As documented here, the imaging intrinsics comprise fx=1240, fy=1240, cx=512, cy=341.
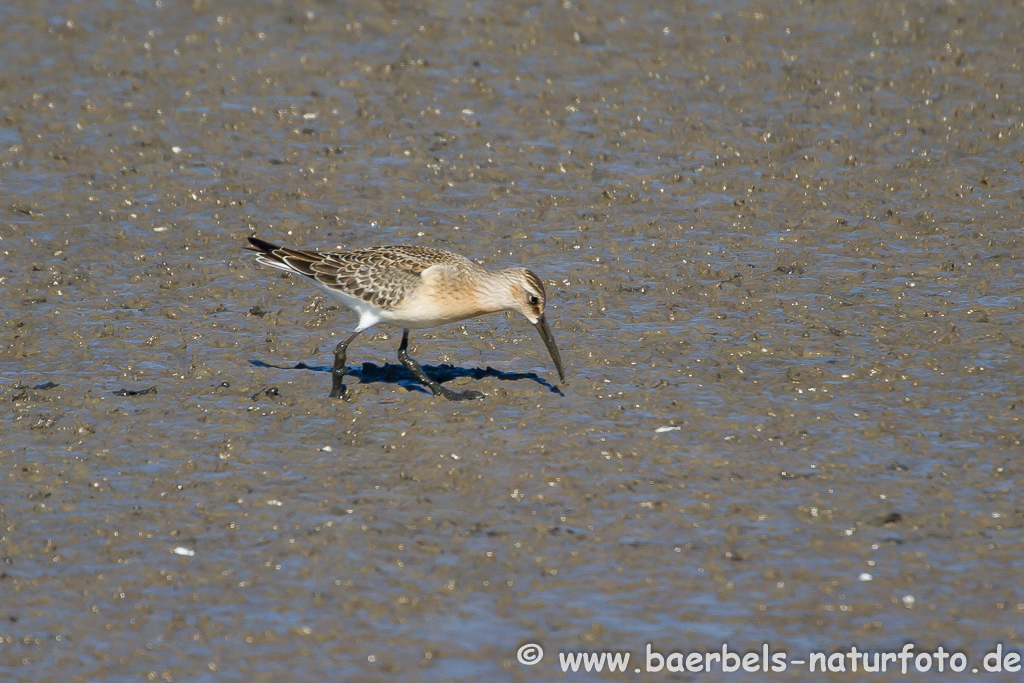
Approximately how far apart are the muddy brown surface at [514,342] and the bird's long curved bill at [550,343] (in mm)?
204

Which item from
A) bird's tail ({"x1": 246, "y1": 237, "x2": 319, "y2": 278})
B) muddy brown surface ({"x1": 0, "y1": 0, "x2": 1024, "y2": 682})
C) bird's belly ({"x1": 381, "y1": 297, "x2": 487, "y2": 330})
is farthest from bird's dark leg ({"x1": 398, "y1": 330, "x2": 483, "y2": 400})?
bird's tail ({"x1": 246, "y1": 237, "x2": 319, "y2": 278})

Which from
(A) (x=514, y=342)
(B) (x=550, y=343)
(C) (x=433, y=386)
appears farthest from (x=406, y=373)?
(B) (x=550, y=343)

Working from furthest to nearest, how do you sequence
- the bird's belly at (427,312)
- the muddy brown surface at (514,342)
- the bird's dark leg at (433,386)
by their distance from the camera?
the bird's dark leg at (433,386), the bird's belly at (427,312), the muddy brown surface at (514,342)

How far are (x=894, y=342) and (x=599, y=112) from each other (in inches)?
227

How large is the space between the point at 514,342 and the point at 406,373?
42.2 inches

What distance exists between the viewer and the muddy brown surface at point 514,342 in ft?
24.7

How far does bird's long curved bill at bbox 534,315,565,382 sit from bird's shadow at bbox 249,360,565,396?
0.25 metres

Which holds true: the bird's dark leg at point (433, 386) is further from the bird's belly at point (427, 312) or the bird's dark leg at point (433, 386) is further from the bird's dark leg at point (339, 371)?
the bird's dark leg at point (339, 371)

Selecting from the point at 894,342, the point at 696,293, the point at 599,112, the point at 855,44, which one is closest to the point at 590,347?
the point at 696,293

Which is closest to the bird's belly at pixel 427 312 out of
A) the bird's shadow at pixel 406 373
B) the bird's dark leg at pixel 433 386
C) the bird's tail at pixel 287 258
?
the bird's dark leg at pixel 433 386

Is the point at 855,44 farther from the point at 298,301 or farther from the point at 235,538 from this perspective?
the point at 235,538

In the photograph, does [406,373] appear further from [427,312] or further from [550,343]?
[550,343]

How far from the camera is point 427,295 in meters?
9.91

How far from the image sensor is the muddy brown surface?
752 cm
